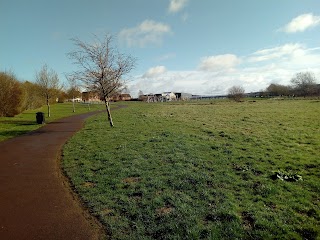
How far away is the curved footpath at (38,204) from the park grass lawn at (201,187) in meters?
0.40

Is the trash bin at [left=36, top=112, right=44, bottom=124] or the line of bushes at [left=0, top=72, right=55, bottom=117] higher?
the line of bushes at [left=0, top=72, right=55, bottom=117]

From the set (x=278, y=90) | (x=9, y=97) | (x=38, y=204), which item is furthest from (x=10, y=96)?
(x=278, y=90)

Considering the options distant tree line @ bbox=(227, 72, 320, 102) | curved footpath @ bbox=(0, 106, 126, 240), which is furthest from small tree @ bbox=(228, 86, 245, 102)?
curved footpath @ bbox=(0, 106, 126, 240)

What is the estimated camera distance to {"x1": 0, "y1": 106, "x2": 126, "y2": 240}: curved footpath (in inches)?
222

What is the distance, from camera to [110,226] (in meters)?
5.76

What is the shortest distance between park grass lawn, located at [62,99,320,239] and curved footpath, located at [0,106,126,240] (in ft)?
1.32

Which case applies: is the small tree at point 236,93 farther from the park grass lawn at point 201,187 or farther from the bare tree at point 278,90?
the park grass lawn at point 201,187

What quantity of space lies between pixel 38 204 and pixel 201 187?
4.71 m

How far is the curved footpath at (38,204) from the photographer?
18.5 feet

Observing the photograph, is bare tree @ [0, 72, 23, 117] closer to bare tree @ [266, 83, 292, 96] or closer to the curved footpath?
the curved footpath

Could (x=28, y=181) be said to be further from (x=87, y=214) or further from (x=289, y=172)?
(x=289, y=172)

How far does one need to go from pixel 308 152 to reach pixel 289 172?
139 inches

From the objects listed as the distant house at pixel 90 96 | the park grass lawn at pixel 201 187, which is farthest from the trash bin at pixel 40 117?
the park grass lawn at pixel 201 187

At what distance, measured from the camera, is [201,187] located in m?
7.80
